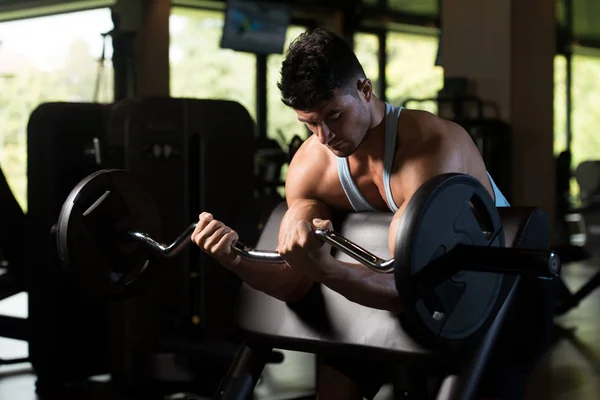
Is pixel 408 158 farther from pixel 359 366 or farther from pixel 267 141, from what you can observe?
pixel 267 141

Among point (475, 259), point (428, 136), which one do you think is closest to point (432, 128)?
point (428, 136)

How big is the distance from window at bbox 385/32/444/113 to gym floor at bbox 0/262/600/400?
16.8 feet

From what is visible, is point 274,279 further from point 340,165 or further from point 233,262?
point 340,165

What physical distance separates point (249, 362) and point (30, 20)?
20.3ft

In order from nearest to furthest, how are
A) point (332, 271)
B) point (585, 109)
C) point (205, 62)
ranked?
point (332, 271) < point (205, 62) < point (585, 109)

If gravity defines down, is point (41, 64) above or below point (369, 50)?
below

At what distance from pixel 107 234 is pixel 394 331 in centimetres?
61

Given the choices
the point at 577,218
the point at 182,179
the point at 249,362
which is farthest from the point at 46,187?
the point at 577,218

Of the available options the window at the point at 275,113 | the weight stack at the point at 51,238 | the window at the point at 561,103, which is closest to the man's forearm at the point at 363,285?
the weight stack at the point at 51,238

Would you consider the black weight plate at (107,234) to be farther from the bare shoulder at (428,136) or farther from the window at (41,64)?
the window at (41,64)

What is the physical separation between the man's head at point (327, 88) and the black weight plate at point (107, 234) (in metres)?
0.43

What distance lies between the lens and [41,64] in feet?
23.3

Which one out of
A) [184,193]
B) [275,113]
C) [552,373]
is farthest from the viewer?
Answer: [275,113]

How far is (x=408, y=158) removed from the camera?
1552mm
